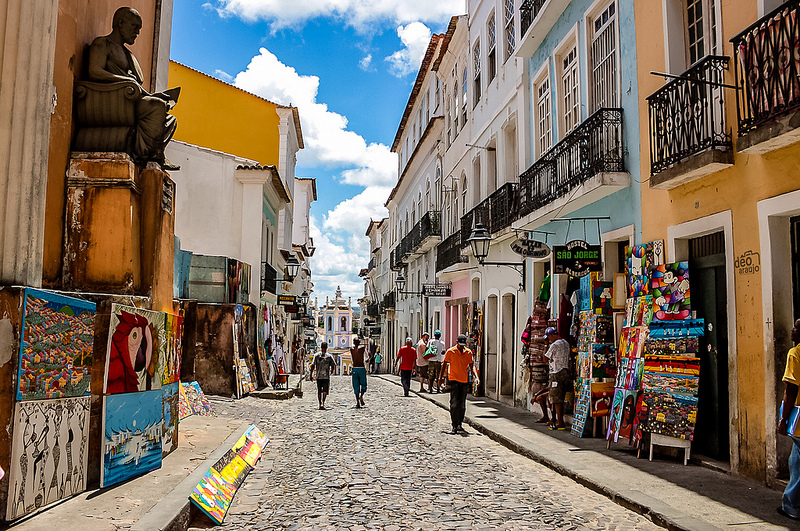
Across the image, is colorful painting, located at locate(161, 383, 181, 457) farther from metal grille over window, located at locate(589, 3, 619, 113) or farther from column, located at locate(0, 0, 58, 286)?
metal grille over window, located at locate(589, 3, 619, 113)

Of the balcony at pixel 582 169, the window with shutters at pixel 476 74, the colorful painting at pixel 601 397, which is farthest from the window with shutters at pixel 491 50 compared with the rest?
the colorful painting at pixel 601 397

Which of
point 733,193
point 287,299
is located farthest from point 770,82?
point 287,299

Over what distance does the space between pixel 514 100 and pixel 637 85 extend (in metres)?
6.14

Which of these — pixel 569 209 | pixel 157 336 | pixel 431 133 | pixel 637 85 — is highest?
pixel 431 133

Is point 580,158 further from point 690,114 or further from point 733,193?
point 733,193

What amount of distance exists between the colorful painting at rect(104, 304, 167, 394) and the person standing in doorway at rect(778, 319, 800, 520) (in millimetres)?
5744

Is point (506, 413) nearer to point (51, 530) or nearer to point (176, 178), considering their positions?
point (51, 530)

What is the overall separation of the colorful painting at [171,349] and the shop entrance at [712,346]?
6.13 metres

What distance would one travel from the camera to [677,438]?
25.7 feet

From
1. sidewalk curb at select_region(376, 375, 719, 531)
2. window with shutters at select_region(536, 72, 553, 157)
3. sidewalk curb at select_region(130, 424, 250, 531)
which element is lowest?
sidewalk curb at select_region(376, 375, 719, 531)

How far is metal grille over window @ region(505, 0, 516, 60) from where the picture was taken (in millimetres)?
16458

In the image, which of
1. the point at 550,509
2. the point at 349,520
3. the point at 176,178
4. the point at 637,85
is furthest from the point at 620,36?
the point at 176,178

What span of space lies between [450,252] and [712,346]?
13.8m

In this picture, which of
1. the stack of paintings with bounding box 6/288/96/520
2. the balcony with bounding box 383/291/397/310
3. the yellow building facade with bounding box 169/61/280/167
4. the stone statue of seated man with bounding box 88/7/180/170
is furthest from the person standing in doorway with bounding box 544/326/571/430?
the balcony with bounding box 383/291/397/310
